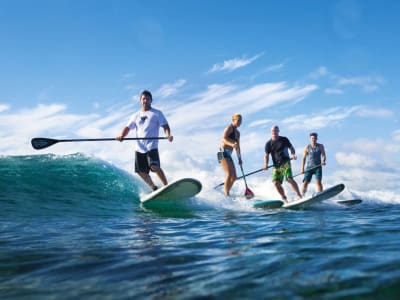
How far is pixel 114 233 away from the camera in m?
5.41

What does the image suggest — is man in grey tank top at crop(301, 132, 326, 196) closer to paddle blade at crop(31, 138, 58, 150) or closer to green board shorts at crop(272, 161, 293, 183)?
green board shorts at crop(272, 161, 293, 183)

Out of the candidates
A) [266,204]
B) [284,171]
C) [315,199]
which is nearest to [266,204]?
[266,204]

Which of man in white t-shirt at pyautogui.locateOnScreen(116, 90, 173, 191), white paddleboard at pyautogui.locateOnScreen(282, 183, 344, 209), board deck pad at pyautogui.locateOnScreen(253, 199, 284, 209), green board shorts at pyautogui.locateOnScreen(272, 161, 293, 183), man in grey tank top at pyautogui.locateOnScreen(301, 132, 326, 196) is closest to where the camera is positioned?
man in white t-shirt at pyautogui.locateOnScreen(116, 90, 173, 191)

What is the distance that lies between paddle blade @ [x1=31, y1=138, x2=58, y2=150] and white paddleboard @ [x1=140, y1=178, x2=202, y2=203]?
100 inches

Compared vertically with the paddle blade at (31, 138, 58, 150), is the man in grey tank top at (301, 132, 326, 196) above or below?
below

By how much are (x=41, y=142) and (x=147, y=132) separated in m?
2.75

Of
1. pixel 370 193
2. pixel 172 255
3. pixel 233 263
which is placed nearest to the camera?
pixel 233 263

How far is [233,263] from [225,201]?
6.41 m

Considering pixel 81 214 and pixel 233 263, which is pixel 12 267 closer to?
pixel 233 263

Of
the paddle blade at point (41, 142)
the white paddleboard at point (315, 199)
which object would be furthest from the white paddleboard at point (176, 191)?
the paddle blade at point (41, 142)

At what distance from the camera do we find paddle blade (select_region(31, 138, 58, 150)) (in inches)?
373

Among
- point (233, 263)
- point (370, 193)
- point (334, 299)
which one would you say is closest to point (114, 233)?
point (233, 263)

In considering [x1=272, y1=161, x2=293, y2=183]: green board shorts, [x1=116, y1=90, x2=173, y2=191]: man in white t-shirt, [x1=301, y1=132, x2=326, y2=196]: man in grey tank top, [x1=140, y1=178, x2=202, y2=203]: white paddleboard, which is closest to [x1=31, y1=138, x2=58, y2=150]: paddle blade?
[x1=116, y1=90, x2=173, y2=191]: man in white t-shirt

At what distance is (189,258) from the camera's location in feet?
12.0
